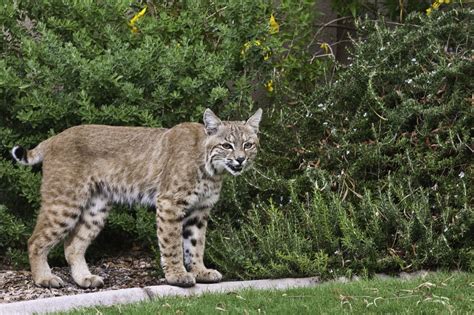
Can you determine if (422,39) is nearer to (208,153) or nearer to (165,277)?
(208,153)

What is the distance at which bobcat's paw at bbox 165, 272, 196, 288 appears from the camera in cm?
797

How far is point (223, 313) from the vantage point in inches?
258

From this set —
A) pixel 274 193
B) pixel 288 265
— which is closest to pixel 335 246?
pixel 288 265

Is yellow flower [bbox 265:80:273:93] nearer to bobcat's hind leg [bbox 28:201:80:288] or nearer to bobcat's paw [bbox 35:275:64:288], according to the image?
bobcat's hind leg [bbox 28:201:80:288]

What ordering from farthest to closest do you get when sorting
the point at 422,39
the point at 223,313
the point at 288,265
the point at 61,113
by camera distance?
1. the point at 422,39
2. the point at 61,113
3. the point at 288,265
4. the point at 223,313

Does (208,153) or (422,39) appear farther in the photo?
(422,39)

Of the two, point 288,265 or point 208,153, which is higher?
point 208,153

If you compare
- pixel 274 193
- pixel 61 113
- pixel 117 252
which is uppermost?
pixel 61 113

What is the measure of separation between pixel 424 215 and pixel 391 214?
26 cm

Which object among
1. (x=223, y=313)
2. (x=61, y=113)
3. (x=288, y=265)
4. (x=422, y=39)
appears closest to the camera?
(x=223, y=313)

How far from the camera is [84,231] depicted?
8.68m

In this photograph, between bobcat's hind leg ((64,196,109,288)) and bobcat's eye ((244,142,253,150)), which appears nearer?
bobcat's eye ((244,142,253,150))

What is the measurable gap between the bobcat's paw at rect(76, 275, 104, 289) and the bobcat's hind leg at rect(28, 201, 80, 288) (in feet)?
0.57

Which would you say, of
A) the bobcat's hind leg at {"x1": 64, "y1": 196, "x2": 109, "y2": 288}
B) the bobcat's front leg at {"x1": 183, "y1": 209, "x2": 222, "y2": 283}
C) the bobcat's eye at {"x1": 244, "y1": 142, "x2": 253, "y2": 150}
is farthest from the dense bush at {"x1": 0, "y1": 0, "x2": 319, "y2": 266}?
the bobcat's eye at {"x1": 244, "y1": 142, "x2": 253, "y2": 150}
